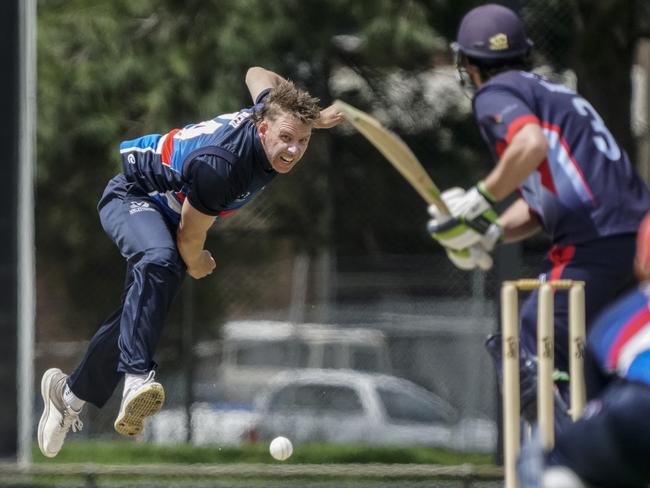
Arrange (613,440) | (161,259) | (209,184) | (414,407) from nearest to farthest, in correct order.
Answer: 1. (613,440)
2. (209,184)
3. (161,259)
4. (414,407)

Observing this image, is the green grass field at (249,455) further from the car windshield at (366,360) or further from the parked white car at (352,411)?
the car windshield at (366,360)

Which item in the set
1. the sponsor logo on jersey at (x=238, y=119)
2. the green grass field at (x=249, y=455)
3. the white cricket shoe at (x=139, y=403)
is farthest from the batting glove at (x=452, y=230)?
the green grass field at (x=249, y=455)

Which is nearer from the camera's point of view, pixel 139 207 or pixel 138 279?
pixel 138 279

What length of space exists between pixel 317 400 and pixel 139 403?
13.2ft

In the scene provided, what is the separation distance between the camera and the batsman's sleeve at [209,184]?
15.2 ft

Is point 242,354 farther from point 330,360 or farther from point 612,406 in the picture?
point 612,406

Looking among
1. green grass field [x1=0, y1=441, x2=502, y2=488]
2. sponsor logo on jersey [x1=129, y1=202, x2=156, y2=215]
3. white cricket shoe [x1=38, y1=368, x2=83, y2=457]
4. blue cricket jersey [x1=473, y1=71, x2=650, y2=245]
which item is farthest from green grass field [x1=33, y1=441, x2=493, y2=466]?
sponsor logo on jersey [x1=129, y1=202, x2=156, y2=215]

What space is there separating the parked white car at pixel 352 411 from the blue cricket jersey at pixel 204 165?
3780mm

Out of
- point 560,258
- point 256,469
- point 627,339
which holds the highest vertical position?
point 560,258

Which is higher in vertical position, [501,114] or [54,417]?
[501,114]

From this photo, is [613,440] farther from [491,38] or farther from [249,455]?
[249,455]

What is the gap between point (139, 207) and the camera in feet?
16.2

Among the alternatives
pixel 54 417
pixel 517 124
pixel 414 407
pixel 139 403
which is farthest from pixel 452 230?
pixel 414 407

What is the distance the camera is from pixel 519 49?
5.31m
